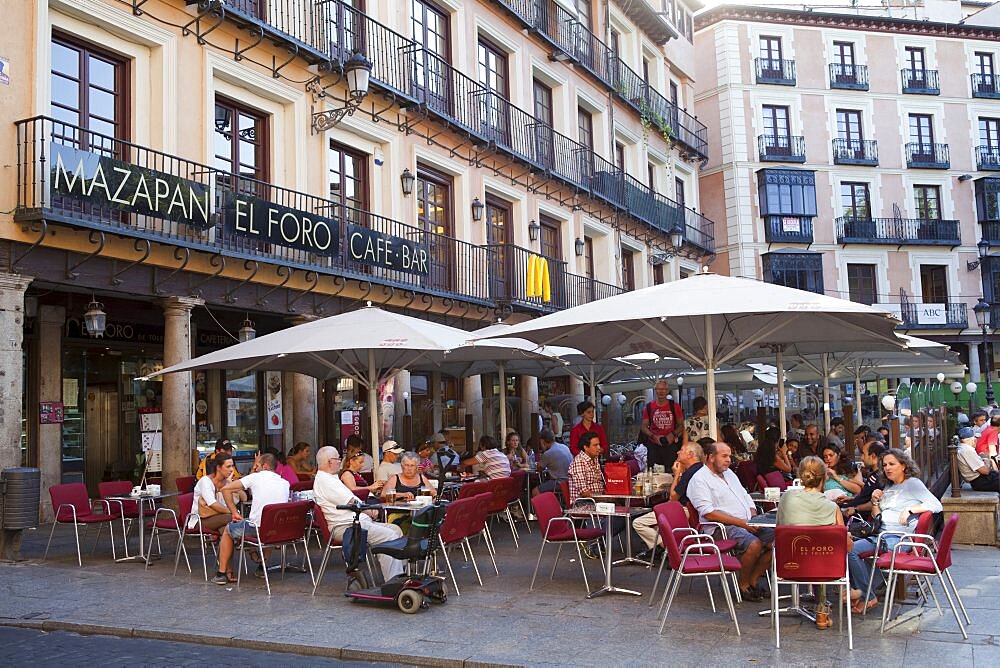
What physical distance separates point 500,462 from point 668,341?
12.6 ft

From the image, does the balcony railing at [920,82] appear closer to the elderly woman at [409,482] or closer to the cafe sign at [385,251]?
the cafe sign at [385,251]

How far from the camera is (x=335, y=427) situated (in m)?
19.1

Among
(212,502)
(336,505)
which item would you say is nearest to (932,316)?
(336,505)

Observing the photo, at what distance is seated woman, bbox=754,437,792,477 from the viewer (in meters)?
12.0

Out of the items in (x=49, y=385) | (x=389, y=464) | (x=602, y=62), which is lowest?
(x=389, y=464)

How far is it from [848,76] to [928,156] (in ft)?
16.3

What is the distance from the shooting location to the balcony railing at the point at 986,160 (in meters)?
41.8

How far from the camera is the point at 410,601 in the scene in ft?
25.6

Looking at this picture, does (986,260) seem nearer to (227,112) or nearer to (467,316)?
(467,316)

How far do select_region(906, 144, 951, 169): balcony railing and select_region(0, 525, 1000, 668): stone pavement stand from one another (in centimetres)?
3487

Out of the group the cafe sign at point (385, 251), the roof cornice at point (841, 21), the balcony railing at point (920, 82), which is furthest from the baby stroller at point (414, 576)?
the balcony railing at point (920, 82)

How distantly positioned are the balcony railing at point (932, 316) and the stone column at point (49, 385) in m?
34.8

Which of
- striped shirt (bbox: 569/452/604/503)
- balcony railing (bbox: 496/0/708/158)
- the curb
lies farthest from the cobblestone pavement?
balcony railing (bbox: 496/0/708/158)

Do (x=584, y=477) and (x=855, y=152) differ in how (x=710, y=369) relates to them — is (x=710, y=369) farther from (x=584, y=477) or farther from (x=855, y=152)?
(x=855, y=152)
